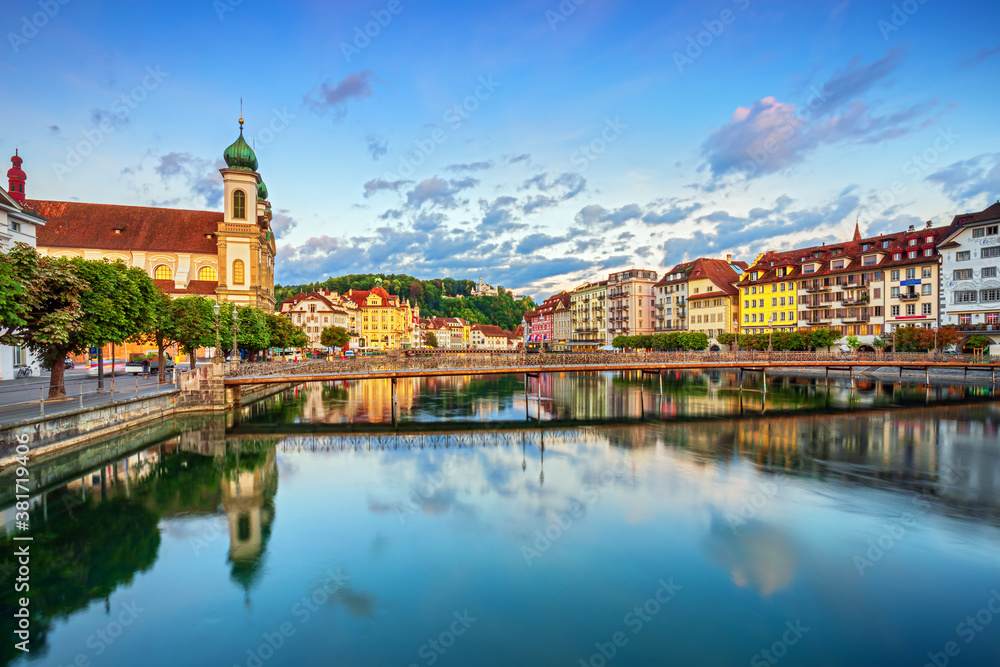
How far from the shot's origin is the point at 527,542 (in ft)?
48.3

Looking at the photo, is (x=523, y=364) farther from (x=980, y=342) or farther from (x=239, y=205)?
(x=239, y=205)

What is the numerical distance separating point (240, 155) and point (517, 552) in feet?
212

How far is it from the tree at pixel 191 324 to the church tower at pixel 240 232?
22.2 m

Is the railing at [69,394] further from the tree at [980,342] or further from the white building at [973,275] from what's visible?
the white building at [973,275]

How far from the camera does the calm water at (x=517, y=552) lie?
1000 cm

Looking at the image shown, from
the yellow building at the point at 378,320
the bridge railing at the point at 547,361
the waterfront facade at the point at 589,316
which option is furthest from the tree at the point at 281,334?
the yellow building at the point at 378,320

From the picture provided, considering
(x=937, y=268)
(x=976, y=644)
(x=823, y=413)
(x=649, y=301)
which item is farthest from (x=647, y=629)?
(x=649, y=301)

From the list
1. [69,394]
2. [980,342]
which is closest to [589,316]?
[980,342]

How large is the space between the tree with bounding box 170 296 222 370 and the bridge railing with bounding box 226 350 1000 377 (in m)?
6.21

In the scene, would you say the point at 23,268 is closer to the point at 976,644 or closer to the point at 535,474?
the point at 535,474

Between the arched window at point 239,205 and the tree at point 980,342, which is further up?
the arched window at point 239,205

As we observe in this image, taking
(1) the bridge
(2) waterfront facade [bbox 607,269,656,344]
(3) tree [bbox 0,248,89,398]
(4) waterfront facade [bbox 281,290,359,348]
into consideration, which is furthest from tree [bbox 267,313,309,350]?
(2) waterfront facade [bbox 607,269,656,344]

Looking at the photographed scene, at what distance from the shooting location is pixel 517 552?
14031mm

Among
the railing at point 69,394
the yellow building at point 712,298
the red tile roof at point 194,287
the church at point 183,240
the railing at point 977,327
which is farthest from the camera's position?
the yellow building at point 712,298
